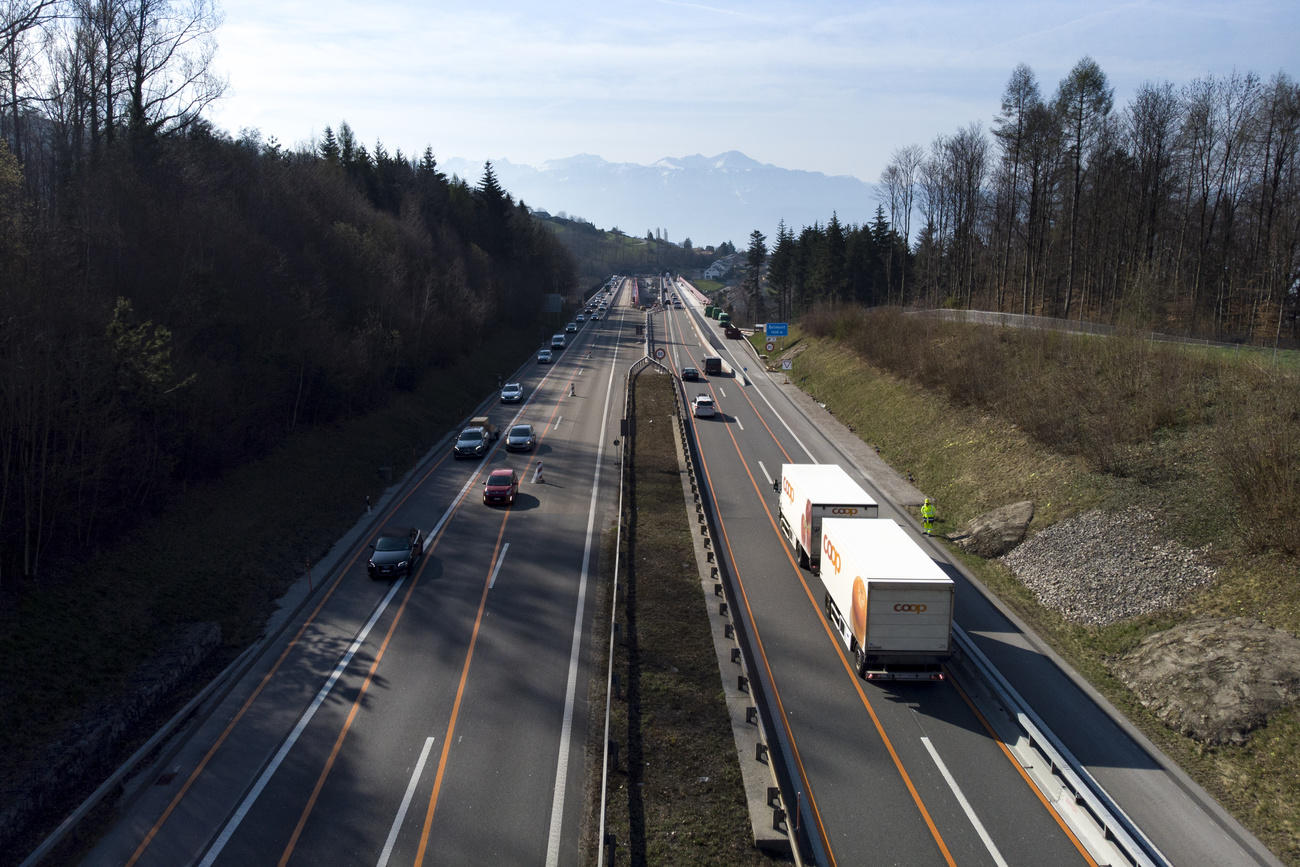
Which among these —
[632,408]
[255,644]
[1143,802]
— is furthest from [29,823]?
[632,408]

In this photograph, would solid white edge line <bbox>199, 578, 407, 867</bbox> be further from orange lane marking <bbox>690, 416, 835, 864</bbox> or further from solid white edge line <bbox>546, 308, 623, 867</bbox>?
orange lane marking <bbox>690, 416, 835, 864</bbox>

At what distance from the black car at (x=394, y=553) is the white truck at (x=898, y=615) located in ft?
47.6

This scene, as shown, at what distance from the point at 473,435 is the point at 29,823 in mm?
28364

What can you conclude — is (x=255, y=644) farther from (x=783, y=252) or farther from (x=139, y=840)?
(x=783, y=252)

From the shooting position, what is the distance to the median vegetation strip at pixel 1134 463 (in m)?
14.5

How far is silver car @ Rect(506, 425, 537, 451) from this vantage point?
40.9 meters

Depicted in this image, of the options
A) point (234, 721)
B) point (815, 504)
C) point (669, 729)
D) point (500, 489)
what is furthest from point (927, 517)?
point (234, 721)

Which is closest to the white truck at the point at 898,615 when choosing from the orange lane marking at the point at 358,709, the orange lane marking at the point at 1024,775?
the orange lane marking at the point at 1024,775

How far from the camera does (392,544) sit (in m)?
24.8

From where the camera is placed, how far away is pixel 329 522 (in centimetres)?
2889

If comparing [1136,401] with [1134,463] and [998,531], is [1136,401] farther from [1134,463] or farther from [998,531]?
[998,531]

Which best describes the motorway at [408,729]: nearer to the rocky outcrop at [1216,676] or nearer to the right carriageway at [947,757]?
the right carriageway at [947,757]

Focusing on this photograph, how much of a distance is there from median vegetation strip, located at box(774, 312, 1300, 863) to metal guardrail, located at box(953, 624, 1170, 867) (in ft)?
7.13

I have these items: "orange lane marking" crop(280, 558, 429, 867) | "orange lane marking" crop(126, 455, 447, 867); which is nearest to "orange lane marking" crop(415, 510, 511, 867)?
"orange lane marking" crop(280, 558, 429, 867)
